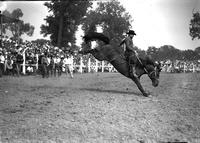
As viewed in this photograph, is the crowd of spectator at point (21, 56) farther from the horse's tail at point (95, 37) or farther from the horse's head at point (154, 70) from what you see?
the horse's head at point (154, 70)

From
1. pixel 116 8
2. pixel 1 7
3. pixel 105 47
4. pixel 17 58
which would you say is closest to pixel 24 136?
pixel 1 7

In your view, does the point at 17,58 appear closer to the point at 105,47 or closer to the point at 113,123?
the point at 105,47

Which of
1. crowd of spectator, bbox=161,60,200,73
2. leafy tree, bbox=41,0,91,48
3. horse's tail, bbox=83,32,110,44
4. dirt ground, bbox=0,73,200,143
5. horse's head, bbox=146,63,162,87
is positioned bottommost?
dirt ground, bbox=0,73,200,143

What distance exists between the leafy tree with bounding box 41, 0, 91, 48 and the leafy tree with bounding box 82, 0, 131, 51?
6150mm

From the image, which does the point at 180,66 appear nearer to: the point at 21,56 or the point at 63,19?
the point at 63,19

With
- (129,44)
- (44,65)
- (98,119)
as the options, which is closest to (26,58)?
(44,65)

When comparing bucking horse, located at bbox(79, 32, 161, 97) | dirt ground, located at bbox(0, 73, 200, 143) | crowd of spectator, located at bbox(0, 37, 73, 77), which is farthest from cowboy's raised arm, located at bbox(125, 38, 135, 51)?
crowd of spectator, located at bbox(0, 37, 73, 77)

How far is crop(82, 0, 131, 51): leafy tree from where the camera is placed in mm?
51525

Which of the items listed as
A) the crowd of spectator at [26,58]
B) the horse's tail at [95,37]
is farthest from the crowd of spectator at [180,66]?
the horse's tail at [95,37]

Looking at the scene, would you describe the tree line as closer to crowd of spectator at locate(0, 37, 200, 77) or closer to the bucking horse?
crowd of spectator at locate(0, 37, 200, 77)

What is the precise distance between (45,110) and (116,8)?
158 feet

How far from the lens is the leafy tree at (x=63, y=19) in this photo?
41.0 metres

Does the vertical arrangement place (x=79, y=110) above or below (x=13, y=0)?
below

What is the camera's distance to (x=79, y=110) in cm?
858
